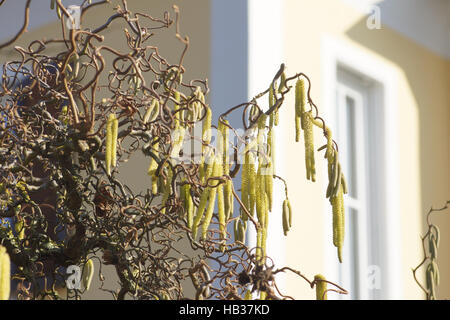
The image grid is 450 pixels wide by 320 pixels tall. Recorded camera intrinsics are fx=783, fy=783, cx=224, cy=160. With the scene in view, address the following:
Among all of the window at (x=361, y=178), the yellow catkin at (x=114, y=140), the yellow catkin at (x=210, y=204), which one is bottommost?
the yellow catkin at (x=210, y=204)

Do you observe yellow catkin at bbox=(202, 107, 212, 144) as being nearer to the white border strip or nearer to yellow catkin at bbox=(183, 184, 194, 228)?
yellow catkin at bbox=(183, 184, 194, 228)

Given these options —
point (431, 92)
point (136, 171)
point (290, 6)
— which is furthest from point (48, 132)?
point (431, 92)

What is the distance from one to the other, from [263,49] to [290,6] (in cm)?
33

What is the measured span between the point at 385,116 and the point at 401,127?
0.51ft

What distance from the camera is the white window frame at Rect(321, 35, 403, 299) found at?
10.8 feet

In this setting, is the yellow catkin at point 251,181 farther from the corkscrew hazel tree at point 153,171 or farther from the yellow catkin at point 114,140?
the yellow catkin at point 114,140

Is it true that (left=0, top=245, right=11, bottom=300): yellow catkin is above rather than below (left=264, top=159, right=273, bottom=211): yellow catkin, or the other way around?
below

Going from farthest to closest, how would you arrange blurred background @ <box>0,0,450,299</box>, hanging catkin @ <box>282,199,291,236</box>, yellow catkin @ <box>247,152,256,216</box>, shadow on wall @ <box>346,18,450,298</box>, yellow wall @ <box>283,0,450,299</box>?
shadow on wall @ <box>346,18,450,298</box>
yellow wall @ <box>283,0,450,299</box>
blurred background @ <box>0,0,450,299</box>
hanging catkin @ <box>282,199,291,236</box>
yellow catkin @ <box>247,152,256,216</box>

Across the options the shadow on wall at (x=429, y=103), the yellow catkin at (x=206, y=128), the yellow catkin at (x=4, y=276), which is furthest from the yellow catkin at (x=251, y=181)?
the shadow on wall at (x=429, y=103)

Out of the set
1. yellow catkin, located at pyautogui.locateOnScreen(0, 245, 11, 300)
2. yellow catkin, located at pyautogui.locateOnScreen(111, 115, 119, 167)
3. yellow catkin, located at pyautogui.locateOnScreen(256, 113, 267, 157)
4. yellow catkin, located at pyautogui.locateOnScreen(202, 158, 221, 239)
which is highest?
yellow catkin, located at pyautogui.locateOnScreen(256, 113, 267, 157)

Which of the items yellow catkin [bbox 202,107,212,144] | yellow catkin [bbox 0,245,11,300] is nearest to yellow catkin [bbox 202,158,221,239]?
yellow catkin [bbox 202,107,212,144]

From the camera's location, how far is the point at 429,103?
13.2 ft

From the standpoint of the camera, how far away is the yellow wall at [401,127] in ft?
10.0
